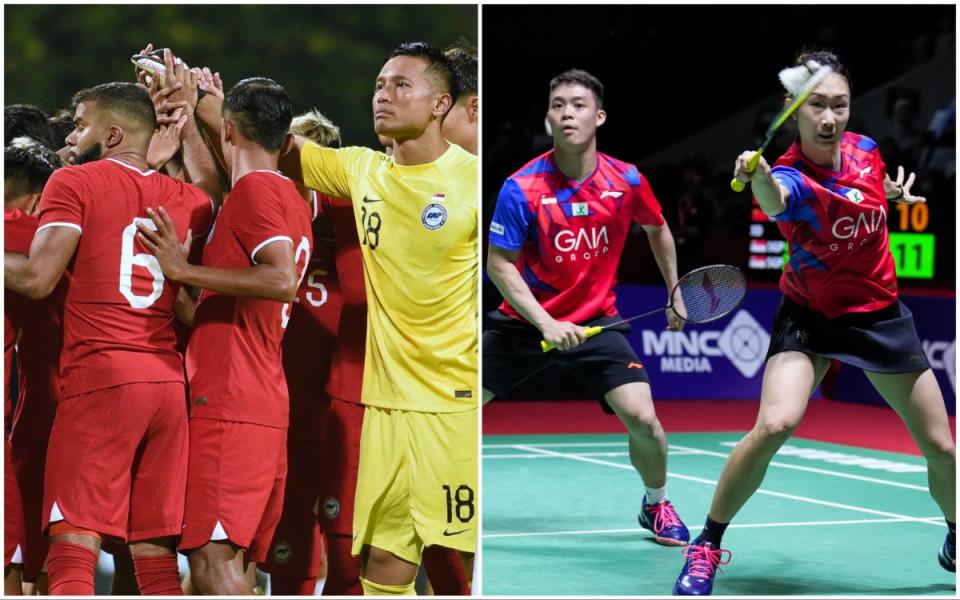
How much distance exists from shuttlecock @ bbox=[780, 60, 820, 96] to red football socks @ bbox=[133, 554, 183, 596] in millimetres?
2403

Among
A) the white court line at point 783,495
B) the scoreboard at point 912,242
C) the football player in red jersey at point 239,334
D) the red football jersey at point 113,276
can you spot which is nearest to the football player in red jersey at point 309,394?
the football player in red jersey at point 239,334

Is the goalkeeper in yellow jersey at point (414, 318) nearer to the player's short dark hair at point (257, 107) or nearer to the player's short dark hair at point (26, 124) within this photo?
the player's short dark hair at point (257, 107)

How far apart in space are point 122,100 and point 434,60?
0.94 m

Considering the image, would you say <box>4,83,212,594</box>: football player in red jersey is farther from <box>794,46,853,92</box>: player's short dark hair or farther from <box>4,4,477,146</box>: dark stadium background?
<box>794,46,853,92</box>: player's short dark hair

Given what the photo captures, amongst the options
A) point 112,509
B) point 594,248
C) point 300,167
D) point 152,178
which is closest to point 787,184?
point 594,248

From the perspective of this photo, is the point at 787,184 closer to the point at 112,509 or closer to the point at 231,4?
the point at 231,4

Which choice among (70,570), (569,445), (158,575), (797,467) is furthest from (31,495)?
(569,445)

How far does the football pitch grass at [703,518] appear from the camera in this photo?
17.7 feet

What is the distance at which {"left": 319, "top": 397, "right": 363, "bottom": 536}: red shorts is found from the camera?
4.70 metres

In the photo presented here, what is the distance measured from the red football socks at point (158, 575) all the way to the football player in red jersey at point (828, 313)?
1.75 metres

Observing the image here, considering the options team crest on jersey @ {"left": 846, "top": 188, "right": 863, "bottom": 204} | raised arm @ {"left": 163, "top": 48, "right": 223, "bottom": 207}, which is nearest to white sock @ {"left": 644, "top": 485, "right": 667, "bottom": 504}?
team crest on jersey @ {"left": 846, "top": 188, "right": 863, "bottom": 204}

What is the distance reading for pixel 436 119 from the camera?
14.7 feet

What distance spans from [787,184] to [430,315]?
4.34 ft

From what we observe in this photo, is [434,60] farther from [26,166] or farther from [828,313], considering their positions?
[828,313]
